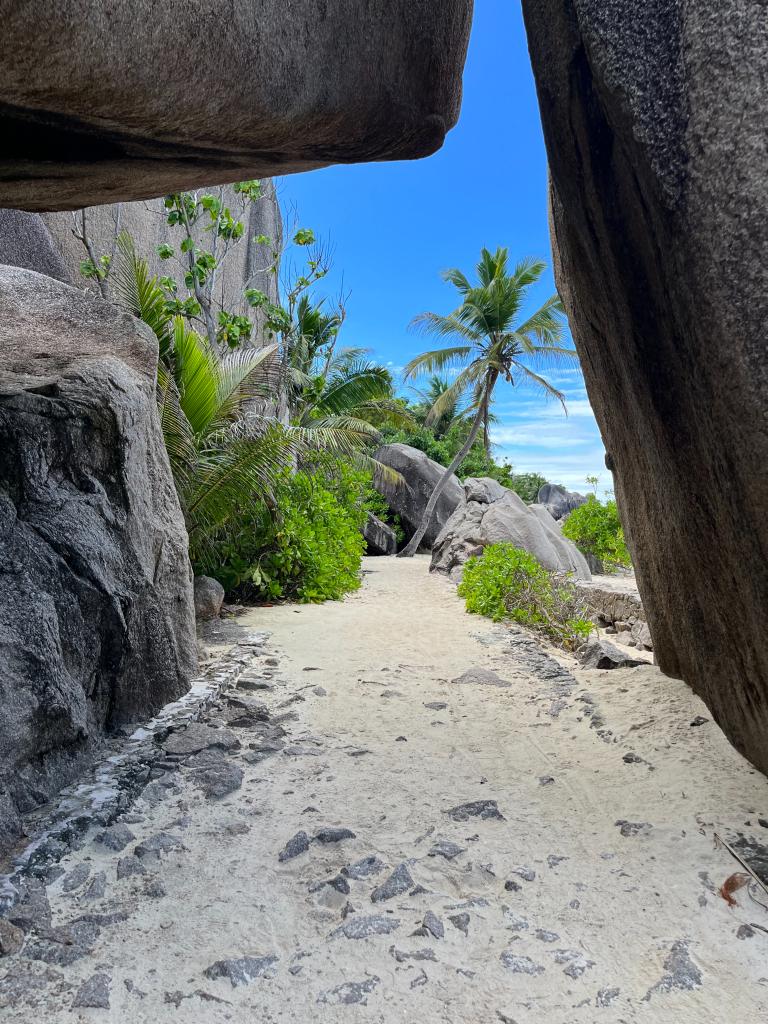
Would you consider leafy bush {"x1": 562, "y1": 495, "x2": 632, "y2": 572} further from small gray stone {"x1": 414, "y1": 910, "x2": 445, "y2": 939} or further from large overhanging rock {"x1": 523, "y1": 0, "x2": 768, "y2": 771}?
small gray stone {"x1": 414, "y1": 910, "x2": 445, "y2": 939}

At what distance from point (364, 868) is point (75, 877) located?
1.05 metres

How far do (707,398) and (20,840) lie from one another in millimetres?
3158

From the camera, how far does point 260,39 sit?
8.82 feet

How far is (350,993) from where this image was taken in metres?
1.89

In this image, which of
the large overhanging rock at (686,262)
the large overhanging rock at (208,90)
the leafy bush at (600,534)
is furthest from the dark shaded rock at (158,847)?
the leafy bush at (600,534)

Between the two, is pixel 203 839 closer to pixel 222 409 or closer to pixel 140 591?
pixel 140 591

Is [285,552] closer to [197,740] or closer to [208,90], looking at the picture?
[197,740]

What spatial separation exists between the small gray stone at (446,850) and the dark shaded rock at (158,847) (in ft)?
3.25

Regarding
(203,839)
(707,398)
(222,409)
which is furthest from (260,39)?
(222,409)

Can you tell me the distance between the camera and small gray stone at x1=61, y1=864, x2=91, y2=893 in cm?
234

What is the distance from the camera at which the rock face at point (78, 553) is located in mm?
2859

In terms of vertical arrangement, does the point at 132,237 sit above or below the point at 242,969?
above

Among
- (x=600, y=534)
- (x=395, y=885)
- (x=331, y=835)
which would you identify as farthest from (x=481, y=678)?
(x=600, y=534)

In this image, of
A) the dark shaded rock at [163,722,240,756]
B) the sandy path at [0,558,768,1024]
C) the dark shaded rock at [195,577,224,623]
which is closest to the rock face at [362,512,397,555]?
the dark shaded rock at [195,577,224,623]
